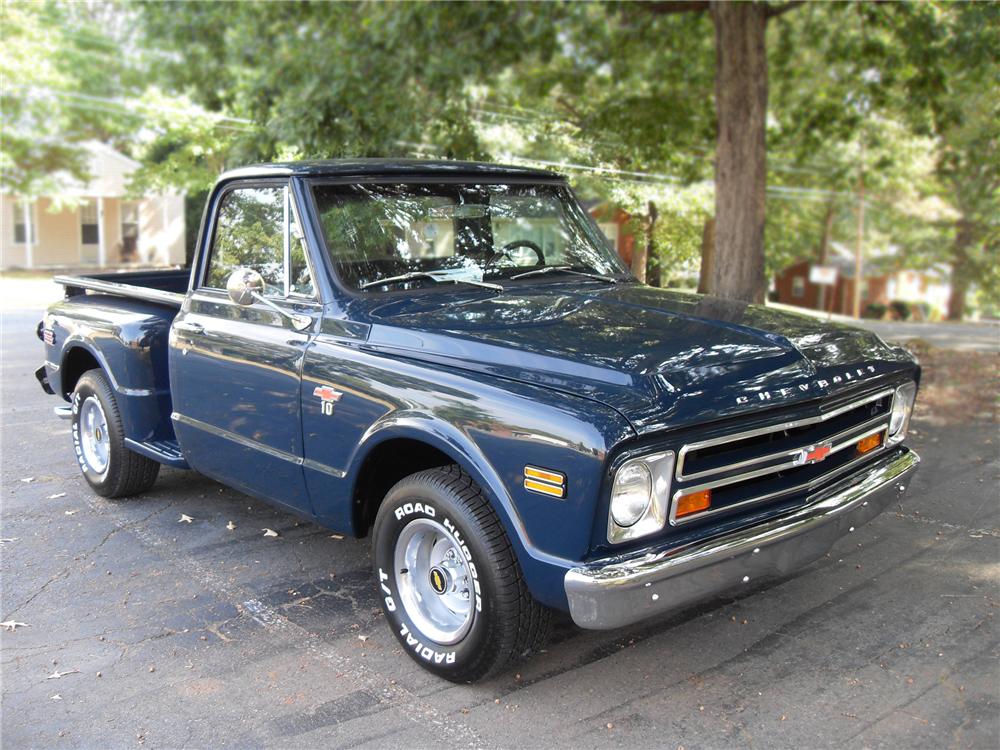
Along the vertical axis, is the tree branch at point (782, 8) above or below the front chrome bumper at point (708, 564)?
above

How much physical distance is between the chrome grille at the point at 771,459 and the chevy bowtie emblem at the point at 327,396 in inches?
61.2

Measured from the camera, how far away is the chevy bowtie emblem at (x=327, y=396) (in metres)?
3.94

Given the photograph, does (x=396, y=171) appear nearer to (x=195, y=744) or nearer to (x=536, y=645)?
(x=536, y=645)

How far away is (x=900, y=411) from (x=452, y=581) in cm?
231

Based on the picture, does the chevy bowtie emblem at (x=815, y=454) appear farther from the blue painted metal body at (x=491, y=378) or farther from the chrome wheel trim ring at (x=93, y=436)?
the chrome wheel trim ring at (x=93, y=436)

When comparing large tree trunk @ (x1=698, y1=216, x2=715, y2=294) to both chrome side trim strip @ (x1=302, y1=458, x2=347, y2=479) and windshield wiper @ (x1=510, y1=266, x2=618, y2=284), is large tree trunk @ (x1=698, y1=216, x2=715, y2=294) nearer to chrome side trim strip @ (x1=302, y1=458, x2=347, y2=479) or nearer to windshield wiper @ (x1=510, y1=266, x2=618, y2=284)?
windshield wiper @ (x1=510, y1=266, x2=618, y2=284)

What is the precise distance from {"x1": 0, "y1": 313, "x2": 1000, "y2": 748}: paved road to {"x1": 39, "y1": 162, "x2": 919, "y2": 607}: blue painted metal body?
54 centimetres

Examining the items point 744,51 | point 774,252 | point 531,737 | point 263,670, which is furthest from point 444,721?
point 774,252

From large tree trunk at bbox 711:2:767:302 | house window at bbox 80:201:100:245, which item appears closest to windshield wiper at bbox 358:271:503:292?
large tree trunk at bbox 711:2:767:302

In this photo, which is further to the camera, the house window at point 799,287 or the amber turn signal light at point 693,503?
the house window at point 799,287

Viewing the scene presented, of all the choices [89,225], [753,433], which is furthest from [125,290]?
[89,225]

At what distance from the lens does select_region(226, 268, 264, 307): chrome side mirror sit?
4.32 meters

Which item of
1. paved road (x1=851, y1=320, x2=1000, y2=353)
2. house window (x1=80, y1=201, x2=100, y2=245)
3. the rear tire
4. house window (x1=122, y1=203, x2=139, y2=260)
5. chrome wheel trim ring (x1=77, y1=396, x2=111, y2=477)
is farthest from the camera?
house window (x1=122, y1=203, x2=139, y2=260)

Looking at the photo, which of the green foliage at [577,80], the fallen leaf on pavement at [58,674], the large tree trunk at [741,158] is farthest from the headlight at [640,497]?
the large tree trunk at [741,158]
